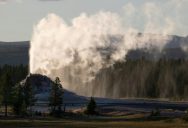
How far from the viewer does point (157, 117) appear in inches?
5861

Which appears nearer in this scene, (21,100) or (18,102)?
(18,102)

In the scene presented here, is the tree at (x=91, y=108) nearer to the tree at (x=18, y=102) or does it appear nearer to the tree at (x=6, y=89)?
the tree at (x=18, y=102)

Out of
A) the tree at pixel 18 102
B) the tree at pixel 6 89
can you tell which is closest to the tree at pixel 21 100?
the tree at pixel 18 102

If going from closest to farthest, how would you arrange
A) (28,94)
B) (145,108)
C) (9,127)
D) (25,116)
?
1. (9,127)
2. (25,116)
3. (28,94)
4. (145,108)

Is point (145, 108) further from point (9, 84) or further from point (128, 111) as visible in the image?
point (9, 84)

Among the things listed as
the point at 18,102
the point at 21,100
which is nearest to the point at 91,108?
the point at 21,100

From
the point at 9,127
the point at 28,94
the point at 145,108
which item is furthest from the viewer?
the point at 145,108

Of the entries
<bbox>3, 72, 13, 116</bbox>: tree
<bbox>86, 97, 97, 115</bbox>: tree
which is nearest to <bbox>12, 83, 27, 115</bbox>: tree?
<bbox>3, 72, 13, 116</bbox>: tree

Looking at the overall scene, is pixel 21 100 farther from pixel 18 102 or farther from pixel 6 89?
Answer: pixel 6 89

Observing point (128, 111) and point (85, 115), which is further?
point (128, 111)

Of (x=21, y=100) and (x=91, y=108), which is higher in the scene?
(x=21, y=100)

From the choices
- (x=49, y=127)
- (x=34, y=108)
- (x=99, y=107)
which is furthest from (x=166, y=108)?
(x=49, y=127)

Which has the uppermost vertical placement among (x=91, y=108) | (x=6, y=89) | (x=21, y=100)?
(x=6, y=89)

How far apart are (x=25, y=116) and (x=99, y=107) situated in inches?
1565
